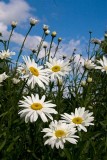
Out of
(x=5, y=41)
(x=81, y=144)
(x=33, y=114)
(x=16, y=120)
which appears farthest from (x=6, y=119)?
(x=5, y=41)

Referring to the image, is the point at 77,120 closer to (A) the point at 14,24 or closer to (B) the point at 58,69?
(B) the point at 58,69

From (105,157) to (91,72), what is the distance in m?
1.83

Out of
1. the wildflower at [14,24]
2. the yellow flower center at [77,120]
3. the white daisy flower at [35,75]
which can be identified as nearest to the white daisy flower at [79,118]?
the yellow flower center at [77,120]

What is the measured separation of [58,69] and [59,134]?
638 mm

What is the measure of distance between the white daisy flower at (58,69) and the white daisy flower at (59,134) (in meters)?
0.43

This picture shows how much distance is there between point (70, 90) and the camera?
13.4 feet

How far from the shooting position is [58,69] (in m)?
3.43

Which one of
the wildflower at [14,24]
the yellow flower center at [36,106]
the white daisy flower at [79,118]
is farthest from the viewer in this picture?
the wildflower at [14,24]

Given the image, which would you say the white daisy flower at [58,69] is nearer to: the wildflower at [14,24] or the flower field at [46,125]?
the flower field at [46,125]

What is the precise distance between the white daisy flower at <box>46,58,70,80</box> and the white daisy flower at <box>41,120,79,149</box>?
43 cm

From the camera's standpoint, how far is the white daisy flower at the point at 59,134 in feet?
9.39

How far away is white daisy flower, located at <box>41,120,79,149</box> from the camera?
2.86m

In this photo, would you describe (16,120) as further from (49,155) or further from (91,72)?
(91,72)

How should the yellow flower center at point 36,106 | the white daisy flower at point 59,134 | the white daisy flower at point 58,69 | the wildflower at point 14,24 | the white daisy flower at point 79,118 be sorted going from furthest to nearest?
the wildflower at point 14,24
the white daisy flower at point 58,69
the white daisy flower at point 79,118
the yellow flower center at point 36,106
the white daisy flower at point 59,134
